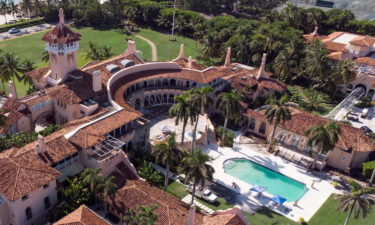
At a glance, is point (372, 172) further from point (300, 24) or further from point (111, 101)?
point (300, 24)

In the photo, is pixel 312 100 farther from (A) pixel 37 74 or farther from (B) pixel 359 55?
(A) pixel 37 74

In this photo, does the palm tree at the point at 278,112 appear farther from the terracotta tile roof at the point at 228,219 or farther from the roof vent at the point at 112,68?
the roof vent at the point at 112,68

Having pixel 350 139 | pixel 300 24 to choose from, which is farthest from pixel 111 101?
pixel 300 24

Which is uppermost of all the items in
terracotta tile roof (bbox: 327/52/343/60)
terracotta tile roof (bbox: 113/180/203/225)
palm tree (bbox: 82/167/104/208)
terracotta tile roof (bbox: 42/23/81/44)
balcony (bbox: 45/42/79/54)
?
terracotta tile roof (bbox: 42/23/81/44)

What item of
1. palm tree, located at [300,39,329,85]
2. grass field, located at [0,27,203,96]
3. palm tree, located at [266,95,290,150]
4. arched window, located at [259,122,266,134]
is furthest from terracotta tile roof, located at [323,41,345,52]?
palm tree, located at [266,95,290,150]

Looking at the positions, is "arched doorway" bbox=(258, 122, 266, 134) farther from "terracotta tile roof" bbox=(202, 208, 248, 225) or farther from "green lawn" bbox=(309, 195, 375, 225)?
"terracotta tile roof" bbox=(202, 208, 248, 225)
